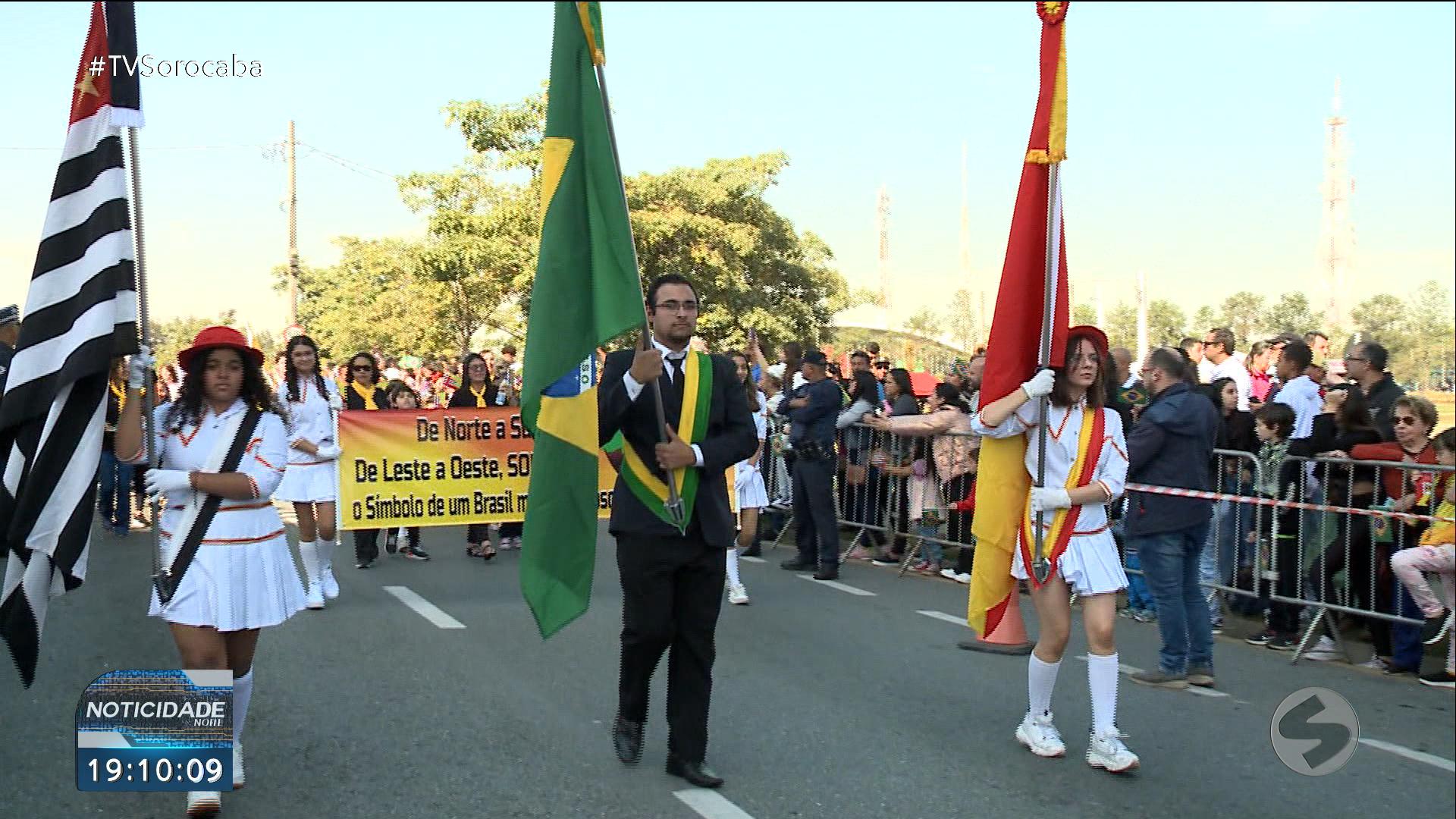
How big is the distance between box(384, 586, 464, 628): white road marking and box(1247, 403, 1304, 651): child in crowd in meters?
5.14

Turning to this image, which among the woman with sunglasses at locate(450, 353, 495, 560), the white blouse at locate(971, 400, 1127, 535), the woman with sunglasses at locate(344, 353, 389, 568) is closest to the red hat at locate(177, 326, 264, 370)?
the white blouse at locate(971, 400, 1127, 535)

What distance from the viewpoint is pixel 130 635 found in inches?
326

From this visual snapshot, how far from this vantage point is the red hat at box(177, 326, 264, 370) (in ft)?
16.5

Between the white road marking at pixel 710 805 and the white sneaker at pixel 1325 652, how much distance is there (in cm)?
456

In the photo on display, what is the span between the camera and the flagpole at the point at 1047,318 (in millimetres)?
5582

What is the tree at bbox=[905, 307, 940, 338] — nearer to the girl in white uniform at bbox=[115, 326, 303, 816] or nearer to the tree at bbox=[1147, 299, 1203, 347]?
the tree at bbox=[1147, 299, 1203, 347]

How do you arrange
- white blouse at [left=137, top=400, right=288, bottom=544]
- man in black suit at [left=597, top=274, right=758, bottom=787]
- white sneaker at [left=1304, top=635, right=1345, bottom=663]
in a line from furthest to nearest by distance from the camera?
1. white sneaker at [left=1304, top=635, right=1345, bottom=663]
2. man in black suit at [left=597, top=274, right=758, bottom=787]
3. white blouse at [left=137, top=400, right=288, bottom=544]

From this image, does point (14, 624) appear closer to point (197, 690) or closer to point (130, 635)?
point (197, 690)

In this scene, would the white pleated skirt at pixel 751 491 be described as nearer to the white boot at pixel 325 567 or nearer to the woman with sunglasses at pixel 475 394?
the white boot at pixel 325 567

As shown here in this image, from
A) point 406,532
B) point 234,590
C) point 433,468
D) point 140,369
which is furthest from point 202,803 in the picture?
point 406,532

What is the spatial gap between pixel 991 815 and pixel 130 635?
18.6 feet

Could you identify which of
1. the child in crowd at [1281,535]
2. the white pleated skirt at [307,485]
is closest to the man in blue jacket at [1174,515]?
the child in crowd at [1281,535]

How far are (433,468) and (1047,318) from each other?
22.8 ft

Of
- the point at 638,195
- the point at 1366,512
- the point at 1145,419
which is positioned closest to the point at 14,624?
the point at 1145,419
